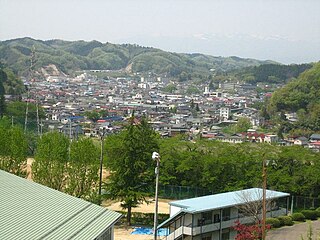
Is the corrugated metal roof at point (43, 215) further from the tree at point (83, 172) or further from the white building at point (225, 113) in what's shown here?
the white building at point (225, 113)

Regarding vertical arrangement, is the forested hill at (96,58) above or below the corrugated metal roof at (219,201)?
above

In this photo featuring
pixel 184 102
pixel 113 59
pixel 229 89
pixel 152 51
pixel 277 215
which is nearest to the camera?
pixel 277 215

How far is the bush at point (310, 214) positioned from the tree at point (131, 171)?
543cm

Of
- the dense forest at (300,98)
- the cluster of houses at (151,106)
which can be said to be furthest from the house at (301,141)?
the dense forest at (300,98)

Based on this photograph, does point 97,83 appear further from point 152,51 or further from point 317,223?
point 317,223

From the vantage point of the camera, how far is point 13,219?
805cm

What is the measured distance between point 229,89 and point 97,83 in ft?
114

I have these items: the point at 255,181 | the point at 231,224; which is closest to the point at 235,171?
the point at 255,181

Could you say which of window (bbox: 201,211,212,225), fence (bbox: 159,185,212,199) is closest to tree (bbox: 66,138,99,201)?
fence (bbox: 159,185,212,199)

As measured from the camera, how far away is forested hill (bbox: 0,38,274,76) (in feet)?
440

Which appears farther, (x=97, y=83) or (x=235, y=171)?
A: (x=97, y=83)

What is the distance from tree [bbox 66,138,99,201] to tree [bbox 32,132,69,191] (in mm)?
291

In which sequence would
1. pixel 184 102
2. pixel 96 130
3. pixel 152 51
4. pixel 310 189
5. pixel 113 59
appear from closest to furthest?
pixel 310 189 < pixel 96 130 < pixel 184 102 < pixel 113 59 < pixel 152 51

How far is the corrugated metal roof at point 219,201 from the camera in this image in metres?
13.6
